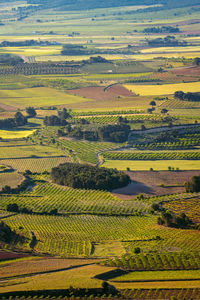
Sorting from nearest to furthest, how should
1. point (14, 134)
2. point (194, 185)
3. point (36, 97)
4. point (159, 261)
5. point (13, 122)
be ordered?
point (159, 261), point (194, 185), point (14, 134), point (13, 122), point (36, 97)

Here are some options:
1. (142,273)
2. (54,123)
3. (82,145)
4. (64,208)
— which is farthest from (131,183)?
(54,123)

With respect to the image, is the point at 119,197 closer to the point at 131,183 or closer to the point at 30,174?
the point at 131,183

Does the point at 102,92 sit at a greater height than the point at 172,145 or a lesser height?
greater

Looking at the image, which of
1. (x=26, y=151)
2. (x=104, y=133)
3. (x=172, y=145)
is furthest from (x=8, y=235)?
(x=104, y=133)

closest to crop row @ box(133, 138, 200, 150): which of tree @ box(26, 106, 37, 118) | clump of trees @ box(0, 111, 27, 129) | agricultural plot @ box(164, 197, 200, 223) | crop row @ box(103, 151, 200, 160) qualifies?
crop row @ box(103, 151, 200, 160)

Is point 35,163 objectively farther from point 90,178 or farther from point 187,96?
point 187,96

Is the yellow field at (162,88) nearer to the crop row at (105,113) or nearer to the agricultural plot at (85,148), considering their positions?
the crop row at (105,113)

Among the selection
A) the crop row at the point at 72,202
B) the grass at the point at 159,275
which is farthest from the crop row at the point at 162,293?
the crop row at the point at 72,202
